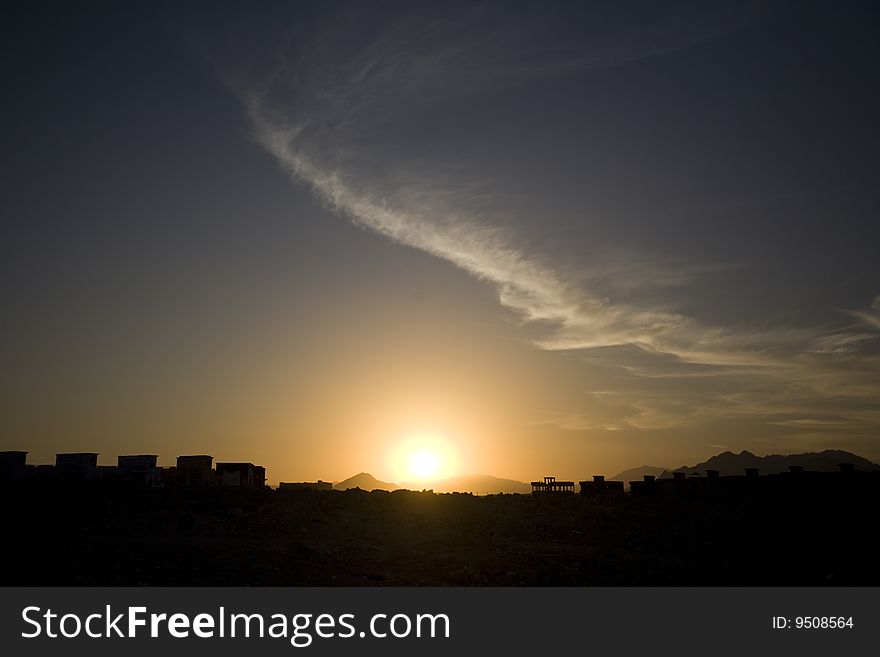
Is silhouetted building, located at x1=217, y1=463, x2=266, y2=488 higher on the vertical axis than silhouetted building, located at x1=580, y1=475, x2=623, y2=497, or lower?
higher

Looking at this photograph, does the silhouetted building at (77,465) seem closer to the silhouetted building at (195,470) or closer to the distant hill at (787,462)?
the silhouetted building at (195,470)

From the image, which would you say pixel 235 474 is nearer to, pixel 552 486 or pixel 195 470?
pixel 195 470

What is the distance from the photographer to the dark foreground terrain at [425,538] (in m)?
19.3

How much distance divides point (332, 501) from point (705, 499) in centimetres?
2099

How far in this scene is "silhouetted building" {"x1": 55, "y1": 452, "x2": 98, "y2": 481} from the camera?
111 ft

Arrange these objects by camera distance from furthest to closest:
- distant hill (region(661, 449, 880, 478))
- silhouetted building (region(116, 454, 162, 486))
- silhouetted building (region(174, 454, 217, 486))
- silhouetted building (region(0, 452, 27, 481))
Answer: distant hill (region(661, 449, 880, 478)) → silhouetted building (region(174, 454, 217, 486)) → silhouetted building (region(116, 454, 162, 486)) → silhouetted building (region(0, 452, 27, 481))

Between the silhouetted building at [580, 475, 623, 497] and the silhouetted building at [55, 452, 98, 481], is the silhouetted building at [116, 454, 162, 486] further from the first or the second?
the silhouetted building at [580, 475, 623, 497]

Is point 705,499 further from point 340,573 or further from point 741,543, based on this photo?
point 340,573

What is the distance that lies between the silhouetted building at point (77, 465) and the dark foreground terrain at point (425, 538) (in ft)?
10.4

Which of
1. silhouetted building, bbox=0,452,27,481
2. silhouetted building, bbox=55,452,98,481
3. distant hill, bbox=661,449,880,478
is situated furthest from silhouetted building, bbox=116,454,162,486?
distant hill, bbox=661,449,880,478

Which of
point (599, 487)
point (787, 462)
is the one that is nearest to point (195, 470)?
point (599, 487)

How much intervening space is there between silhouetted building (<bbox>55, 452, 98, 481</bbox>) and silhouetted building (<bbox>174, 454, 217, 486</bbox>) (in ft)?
15.9

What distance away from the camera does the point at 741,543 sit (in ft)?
88.1
